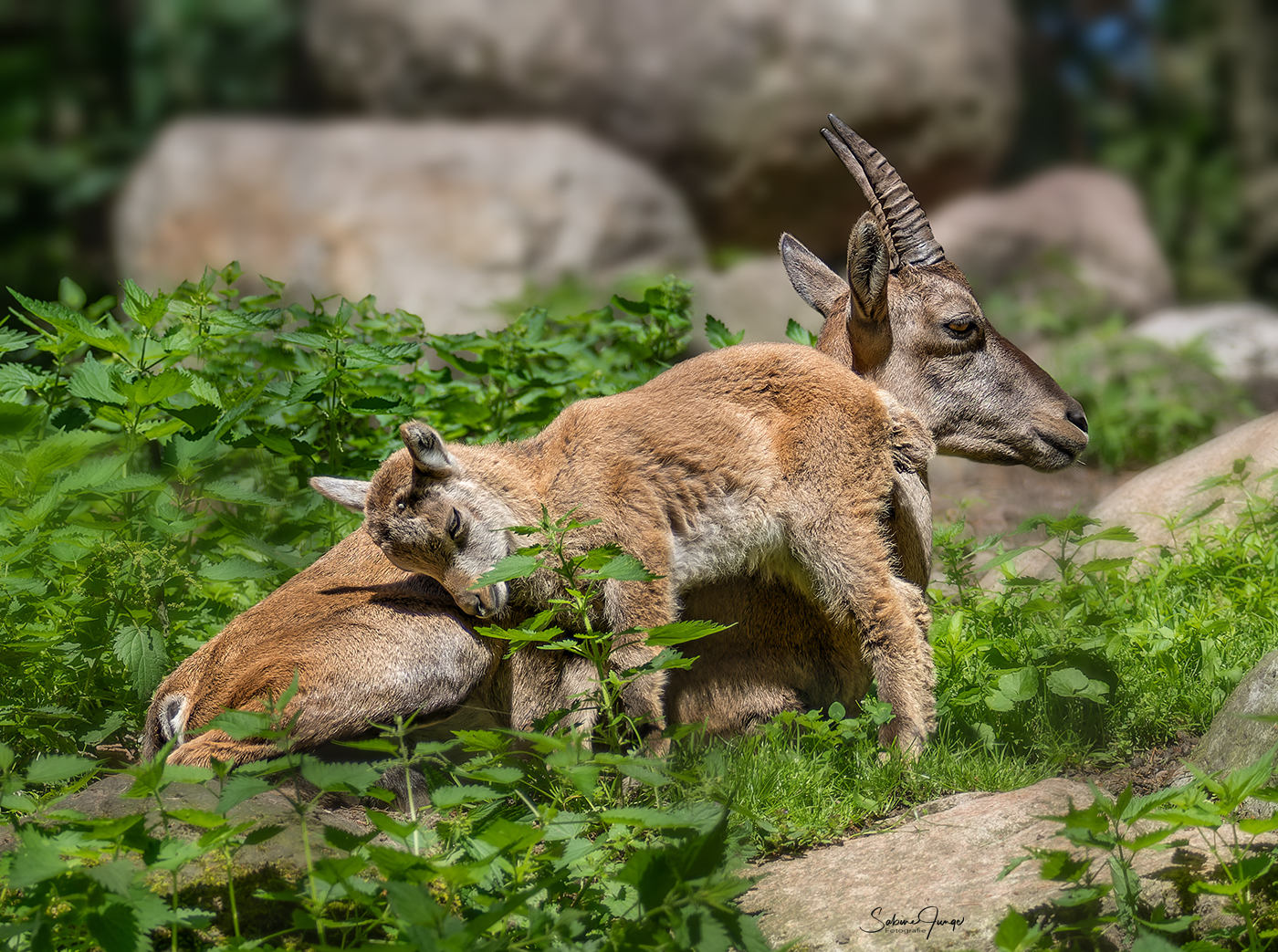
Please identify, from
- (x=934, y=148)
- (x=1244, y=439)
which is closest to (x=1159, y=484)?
(x=1244, y=439)

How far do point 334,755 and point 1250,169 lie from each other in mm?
18352

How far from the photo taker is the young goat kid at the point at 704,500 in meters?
3.93

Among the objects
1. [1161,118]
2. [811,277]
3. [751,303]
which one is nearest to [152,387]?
[811,277]

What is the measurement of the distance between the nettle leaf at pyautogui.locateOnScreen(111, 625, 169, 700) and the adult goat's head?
295 cm

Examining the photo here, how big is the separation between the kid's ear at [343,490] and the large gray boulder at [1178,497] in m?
3.23

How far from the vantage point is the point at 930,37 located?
14211 mm

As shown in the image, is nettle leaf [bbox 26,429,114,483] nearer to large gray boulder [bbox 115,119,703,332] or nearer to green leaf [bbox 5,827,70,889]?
green leaf [bbox 5,827,70,889]

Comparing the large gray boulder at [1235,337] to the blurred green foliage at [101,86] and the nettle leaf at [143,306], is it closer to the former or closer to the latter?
the nettle leaf at [143,306]

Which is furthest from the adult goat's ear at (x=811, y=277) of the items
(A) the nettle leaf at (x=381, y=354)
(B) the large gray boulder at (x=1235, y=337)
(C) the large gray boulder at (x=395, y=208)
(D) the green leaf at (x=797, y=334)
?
(C) the large gray boulder at (x=395, y=208)

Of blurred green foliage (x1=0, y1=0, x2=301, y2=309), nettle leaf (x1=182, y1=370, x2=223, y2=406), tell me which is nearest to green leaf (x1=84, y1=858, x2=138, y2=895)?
nettle leaf (x1=182, y1=370, x2=223, y2=406)

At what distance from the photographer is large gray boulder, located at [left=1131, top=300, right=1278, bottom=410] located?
10.5 m

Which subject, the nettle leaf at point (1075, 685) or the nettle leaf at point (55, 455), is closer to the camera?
the nettle leaf at point (1075, 685)
